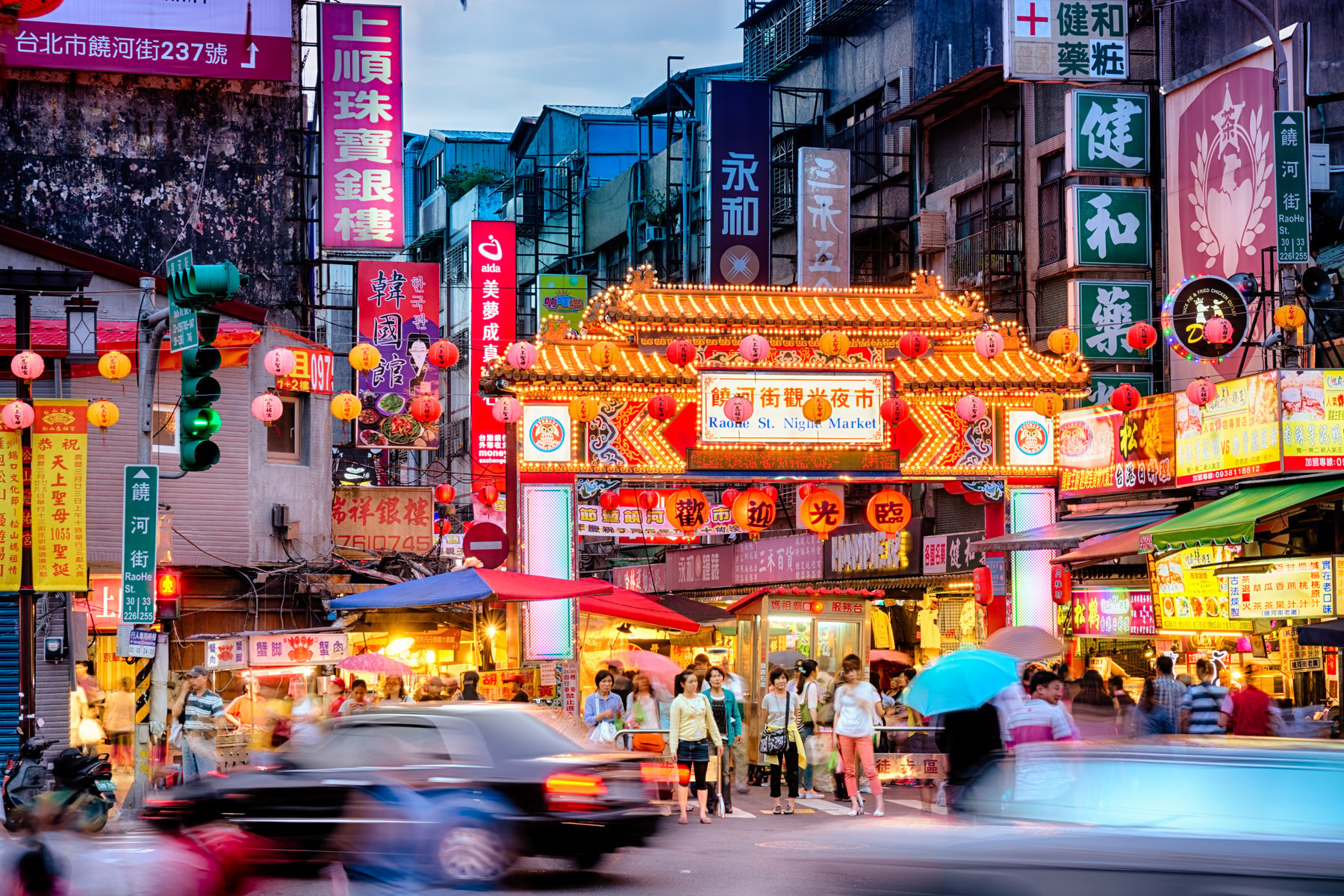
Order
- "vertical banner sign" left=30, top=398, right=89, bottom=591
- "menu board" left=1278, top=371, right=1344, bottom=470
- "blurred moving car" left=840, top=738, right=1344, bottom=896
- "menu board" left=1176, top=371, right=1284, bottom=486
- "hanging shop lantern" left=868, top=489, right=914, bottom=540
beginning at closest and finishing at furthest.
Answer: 1. "blurred moving car" left=840, top=738, right=1344, bottom=896
2. "menu board" left=1278, top=371, right=1344, bottom=470
3. "menu board" left=1176, top=371, right=1284, bottom=486
4. "vertical banner sign" left=30, top=398, right=89, bottom=591
5. "hanging shop lantern" left=868, top=489, right=914, bottom=540

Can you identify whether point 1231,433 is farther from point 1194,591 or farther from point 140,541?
point 140,541

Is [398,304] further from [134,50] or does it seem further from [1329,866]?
[1329,866]

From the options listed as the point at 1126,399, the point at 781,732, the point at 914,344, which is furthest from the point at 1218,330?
the point at 781,732

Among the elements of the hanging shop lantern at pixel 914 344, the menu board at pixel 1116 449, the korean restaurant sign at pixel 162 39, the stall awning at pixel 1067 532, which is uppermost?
the korean restaurant sign at pixel 162 39

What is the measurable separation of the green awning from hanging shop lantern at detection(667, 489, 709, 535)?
8.04 meters

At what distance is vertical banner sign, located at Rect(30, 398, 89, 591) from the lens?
21.6 metres

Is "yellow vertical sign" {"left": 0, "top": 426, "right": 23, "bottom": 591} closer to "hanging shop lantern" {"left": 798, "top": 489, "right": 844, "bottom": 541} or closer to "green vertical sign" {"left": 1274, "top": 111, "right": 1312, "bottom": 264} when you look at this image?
"hanging shop lantern" {"left": 798, "top": 489, "right": 844, "bottom": 541}

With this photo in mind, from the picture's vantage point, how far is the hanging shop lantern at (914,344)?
23.3 meters

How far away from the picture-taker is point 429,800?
37.9 feet

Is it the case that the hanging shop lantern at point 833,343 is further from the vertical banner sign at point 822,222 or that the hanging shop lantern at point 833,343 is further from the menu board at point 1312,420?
the vertical banner sign at point 822,222

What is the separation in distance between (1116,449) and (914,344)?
338 centimetres

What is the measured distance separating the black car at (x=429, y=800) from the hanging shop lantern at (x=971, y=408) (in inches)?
487

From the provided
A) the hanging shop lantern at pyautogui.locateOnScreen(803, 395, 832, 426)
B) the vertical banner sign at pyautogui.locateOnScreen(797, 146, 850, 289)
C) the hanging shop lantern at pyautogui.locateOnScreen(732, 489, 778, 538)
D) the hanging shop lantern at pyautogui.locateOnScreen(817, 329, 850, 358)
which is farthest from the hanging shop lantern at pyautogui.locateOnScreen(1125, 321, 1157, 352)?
the vertical banner sign at pyautogui.locateOnScreen(797, 146, 850, 289)

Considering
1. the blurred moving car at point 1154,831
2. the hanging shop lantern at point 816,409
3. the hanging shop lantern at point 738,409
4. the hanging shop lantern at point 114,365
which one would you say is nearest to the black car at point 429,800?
the blurred moving car at point 1154,831
